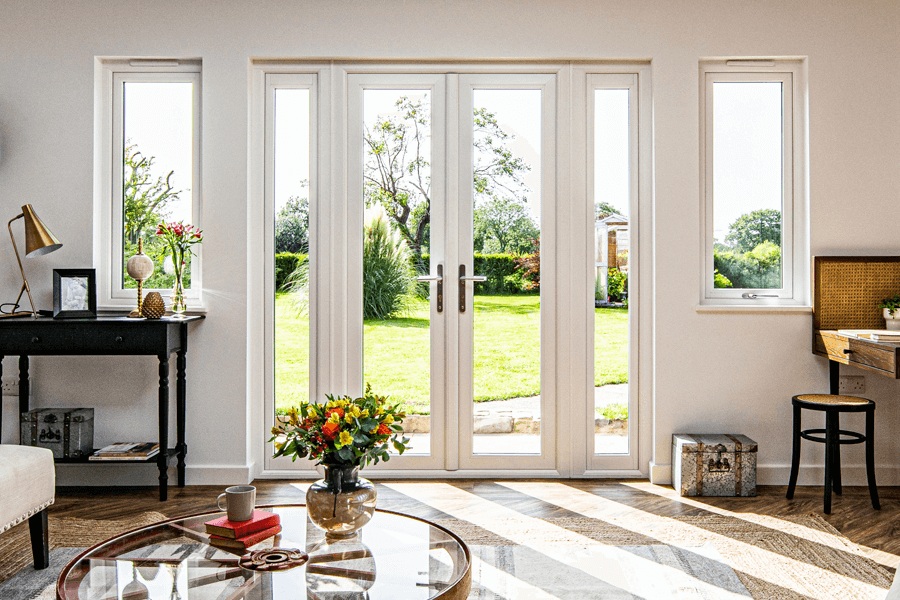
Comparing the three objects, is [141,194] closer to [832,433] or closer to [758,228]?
[758,228]

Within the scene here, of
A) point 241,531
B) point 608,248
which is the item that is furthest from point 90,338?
point 608,248

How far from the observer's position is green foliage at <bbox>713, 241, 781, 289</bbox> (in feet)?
13.6

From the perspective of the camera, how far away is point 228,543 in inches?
82.7

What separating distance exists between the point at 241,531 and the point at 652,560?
5.19 feet

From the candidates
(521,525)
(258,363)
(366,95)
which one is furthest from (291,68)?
(521,525)

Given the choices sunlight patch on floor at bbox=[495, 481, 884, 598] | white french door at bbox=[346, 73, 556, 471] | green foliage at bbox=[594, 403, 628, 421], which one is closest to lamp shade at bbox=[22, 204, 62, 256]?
white french door at bbox=[346, 73, 556, 471]

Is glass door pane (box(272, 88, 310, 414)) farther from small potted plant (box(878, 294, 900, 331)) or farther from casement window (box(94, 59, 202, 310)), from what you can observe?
small potted plant (box(878, 294, 900, 331))

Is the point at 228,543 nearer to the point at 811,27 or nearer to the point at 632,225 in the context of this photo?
the point at 632,225

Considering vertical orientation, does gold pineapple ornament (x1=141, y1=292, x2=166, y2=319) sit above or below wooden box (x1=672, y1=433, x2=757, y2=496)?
above

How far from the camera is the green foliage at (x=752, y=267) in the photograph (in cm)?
416

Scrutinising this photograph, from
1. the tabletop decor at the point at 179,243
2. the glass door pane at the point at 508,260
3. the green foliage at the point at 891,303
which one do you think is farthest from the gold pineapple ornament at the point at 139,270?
the green foliage at the point at 891,303

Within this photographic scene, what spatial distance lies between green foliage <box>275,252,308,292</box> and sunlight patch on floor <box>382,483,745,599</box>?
1212 mm

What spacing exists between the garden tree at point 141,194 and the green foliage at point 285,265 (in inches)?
25.2

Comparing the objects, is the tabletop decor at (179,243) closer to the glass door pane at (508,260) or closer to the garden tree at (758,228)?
the glass door pane at (508,260)
